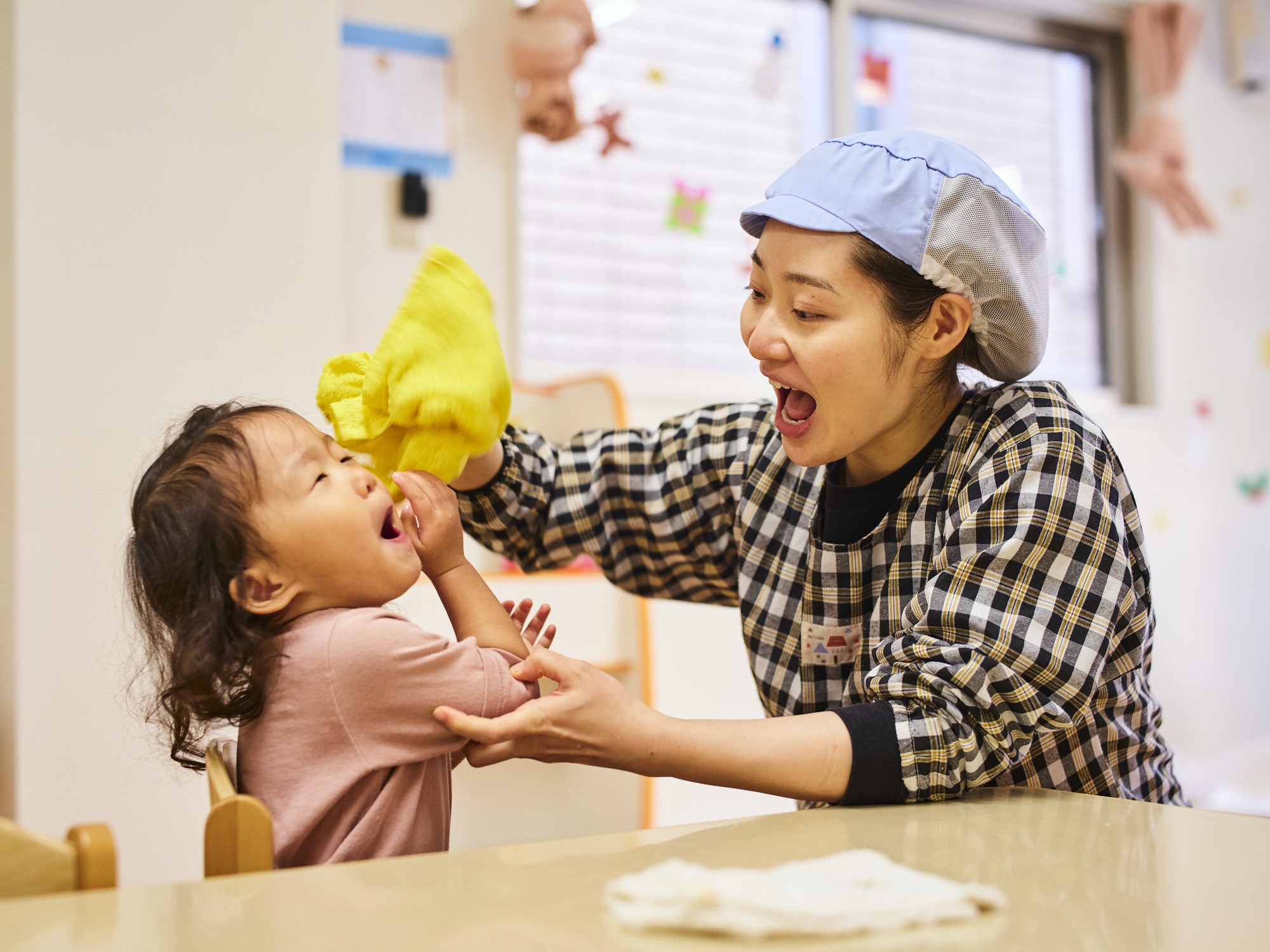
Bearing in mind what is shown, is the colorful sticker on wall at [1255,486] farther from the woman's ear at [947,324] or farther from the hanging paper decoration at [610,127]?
the woman's ear at [947,324]

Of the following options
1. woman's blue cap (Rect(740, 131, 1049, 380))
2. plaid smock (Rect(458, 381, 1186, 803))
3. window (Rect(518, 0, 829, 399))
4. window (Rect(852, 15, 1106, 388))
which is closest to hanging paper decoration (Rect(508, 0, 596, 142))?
window (Rect(518, 0, 829, 399))

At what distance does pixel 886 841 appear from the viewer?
2.24ft

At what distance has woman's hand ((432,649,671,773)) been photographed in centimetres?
78

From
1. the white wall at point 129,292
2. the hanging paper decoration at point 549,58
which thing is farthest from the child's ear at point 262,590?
the hanging paper decoration at point 549,58

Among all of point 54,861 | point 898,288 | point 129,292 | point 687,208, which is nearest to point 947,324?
point 898,288

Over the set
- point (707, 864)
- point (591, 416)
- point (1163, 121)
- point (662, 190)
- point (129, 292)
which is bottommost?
point (707, 864)

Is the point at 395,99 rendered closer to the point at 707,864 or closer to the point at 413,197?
the point at 413,197

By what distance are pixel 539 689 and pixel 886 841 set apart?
1.06 ft

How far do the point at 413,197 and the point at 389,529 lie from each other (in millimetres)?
1346

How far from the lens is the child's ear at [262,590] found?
836 mm

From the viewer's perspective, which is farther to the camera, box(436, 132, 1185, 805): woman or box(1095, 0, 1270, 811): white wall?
box(1095, 0, 1270, 811): white wall

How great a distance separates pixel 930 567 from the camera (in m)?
0.97

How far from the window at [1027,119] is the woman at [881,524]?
1.92 m

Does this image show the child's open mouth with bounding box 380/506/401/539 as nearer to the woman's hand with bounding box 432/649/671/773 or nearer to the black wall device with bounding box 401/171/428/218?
the woman's hand with bounding box 432/649/671/773
